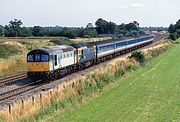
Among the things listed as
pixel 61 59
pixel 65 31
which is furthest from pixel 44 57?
pixel 65 31

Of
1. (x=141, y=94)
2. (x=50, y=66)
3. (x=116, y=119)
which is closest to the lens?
(x=116, y=119)

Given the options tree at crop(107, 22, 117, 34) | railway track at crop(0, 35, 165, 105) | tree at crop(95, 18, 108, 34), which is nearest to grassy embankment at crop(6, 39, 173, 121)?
railway track at crop(0, 35, 165, 105)

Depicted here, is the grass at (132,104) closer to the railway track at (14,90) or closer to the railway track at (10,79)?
the railway track at (14,90)

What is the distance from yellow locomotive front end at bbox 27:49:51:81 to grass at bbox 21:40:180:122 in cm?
601

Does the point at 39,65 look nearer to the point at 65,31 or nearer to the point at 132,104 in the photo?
the point at 132,104

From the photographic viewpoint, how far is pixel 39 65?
3584 cm

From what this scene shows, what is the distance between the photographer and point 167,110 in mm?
22469

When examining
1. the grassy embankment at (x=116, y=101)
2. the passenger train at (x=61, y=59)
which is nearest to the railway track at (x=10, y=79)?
the passenger train at (x=61, y=59)

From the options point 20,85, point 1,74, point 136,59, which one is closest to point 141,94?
point 20,85

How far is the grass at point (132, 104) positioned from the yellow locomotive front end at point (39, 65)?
6013 millimetres

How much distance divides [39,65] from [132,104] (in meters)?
13.2

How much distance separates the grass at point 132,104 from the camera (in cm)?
2083

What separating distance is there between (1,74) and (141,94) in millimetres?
17824

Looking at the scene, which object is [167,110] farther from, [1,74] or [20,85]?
[1,74]
